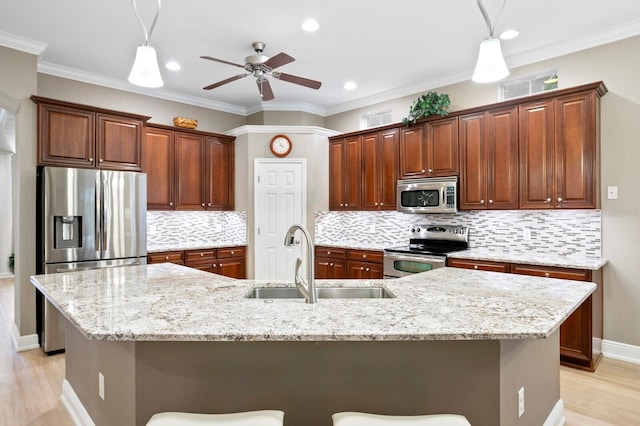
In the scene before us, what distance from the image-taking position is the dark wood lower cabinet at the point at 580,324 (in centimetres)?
307

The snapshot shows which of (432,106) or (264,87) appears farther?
(432,106)

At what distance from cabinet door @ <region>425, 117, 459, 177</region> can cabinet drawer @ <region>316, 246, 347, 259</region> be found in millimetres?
1577

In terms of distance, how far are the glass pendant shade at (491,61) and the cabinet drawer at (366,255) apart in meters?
2.99

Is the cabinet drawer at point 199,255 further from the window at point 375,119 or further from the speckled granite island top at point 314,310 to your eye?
the window at point 375,119

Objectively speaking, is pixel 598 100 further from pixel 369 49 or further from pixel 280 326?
pixel 280 326

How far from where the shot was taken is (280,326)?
4.40ft

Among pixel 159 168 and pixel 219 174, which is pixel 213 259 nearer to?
pixel 219 174

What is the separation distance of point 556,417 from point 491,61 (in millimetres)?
2098

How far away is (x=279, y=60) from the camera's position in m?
3.18

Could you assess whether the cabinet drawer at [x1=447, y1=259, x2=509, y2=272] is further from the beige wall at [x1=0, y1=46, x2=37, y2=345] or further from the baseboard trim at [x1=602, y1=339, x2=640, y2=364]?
the beige wall at [x1=0, y1=46, x2=37, y2=345]

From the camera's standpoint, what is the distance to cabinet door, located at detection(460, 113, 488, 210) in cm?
400

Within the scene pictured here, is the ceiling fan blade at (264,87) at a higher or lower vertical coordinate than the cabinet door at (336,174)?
higher

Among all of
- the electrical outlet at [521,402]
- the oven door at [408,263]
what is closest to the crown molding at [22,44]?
the oven door at [408,263]

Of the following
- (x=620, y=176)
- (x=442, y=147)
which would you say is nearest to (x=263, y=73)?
(x=442, y=147)
